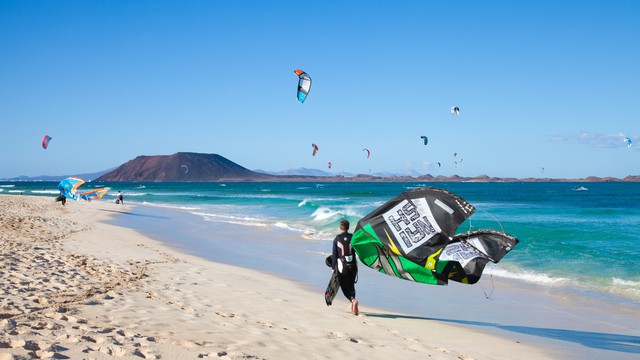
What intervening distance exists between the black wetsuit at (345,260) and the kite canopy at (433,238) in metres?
0.84

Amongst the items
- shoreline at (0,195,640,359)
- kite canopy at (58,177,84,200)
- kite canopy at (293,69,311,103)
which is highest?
kite canopy at (293,69,311,103)

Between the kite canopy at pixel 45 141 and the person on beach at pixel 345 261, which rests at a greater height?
the kite canopy at pixel 45 141

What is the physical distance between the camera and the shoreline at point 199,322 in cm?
437

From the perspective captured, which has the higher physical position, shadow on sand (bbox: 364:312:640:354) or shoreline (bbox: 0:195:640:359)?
shoreline (bbox: 0:195:640:359)

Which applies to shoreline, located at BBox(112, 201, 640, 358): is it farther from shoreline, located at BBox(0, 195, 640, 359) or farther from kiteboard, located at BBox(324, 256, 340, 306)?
kiteboard, located at BBox(324, 256, 340, 306)

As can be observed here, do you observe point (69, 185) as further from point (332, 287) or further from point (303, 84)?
point (332, 287)

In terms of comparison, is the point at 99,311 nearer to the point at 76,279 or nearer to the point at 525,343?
the point at 76,279

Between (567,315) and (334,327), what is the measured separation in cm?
418

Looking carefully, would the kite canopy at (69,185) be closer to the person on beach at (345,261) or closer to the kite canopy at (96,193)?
the kite canopy at (96,193)

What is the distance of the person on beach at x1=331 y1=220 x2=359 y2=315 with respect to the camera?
6699mm

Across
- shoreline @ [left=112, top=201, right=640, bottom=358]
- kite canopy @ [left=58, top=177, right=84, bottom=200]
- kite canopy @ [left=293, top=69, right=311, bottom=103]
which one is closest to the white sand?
shoreline @ [left=112, top=201, right=640, bottom=358]

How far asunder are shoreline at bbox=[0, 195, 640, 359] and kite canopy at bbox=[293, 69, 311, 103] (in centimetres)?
978

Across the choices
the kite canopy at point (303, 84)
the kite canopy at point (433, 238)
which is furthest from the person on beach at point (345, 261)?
the kite canopy at point (303, 84)

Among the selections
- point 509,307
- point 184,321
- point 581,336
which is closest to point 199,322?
point 184,321
